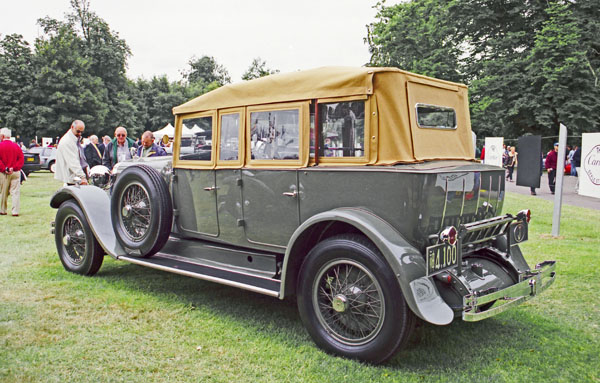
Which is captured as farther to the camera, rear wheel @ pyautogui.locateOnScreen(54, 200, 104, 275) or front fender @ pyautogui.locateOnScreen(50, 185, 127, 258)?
rear wheel @ pyautogui.locateOnScreen(54, 200, 104, 275)

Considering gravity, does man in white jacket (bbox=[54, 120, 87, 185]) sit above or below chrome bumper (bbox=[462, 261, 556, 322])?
above

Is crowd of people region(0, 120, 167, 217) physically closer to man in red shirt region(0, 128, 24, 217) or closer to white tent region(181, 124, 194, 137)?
man in red shirt region(0, 128, 24, 217)

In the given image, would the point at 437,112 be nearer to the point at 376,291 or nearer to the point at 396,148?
the point at 396,148

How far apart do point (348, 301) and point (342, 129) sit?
1451mm

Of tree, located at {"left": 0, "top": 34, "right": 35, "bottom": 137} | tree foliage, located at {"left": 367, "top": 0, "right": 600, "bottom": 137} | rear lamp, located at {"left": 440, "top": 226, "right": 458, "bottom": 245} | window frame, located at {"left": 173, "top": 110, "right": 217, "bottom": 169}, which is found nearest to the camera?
rear lamp, located at {"left": 440, "top": 226, "right": 458, "bottom": 245}

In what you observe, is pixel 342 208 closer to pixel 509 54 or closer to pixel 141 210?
pixel 141 210

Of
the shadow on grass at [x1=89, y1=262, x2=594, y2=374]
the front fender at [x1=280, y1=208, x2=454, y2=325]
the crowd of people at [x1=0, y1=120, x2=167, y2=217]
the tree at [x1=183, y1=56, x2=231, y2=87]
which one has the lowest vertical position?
the shadow on grass at [x1=89, y1=262, x2=594, y2=374]

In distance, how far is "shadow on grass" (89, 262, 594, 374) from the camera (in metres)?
3.71

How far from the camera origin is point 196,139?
17.1 feet

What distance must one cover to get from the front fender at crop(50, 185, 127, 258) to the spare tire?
0.12m

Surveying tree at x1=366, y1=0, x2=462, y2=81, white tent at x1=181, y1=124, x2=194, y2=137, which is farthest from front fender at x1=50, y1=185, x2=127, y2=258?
tree at x1=366, y1=0, x2=462, y2=81

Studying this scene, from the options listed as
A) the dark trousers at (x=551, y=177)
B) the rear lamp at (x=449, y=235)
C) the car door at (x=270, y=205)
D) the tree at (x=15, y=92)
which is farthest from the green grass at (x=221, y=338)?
the tree at (x=15, y=92)

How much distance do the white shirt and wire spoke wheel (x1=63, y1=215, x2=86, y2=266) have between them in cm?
149

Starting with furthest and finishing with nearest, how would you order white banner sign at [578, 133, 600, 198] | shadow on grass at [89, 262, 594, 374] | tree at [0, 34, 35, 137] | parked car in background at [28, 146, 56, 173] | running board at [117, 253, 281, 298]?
tree at [0, 34, 35, 137] → parked car in background at [28, 146, 56, 173] → white banner sign at [578, 133, 600, 198] → running board at [117, 253, 281, 298] → shadow on grass at [89, 262, 594, 374]
